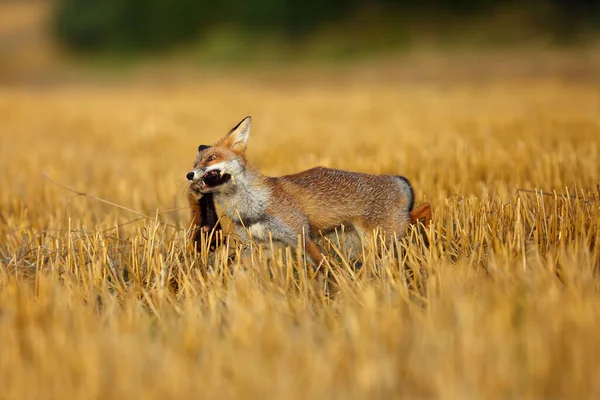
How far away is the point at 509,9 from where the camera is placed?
40.8 meters

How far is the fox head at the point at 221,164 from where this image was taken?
178 inches

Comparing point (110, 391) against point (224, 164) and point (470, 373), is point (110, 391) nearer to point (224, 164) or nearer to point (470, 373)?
point (470, 373)

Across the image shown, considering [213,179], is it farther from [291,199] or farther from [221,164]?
[291,199]

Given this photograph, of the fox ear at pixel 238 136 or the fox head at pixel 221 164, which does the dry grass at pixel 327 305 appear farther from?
the fox ear at pixel 238 136

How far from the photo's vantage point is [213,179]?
15.0 ft

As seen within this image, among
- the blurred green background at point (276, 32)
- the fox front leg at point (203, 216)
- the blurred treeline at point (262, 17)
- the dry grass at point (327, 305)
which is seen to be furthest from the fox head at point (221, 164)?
the blurred treeline at point (262, 17)

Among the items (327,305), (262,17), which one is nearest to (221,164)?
(327,305)

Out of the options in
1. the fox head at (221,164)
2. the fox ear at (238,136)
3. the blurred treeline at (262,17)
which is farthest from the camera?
the blurred treeline at (262,17)

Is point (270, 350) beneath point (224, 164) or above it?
beneath

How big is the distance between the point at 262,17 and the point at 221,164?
146ft

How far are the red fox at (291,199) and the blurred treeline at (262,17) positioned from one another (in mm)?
36328

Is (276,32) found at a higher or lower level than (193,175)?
higher

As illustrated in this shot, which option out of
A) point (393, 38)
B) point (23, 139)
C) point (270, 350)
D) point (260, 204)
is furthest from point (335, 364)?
point (393, 38)

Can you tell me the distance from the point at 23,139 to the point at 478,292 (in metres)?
12.3
